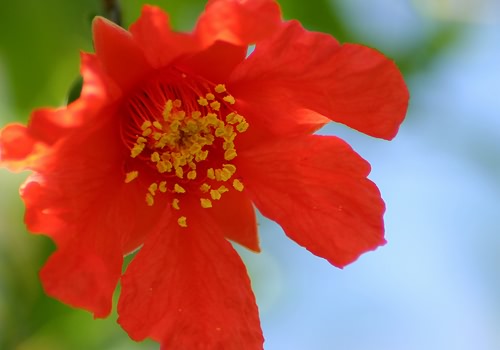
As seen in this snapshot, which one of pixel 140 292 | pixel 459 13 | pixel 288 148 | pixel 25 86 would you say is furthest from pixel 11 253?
pixel 459 13

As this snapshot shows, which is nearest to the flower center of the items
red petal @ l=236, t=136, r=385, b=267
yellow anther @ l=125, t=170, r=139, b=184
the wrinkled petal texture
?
yellow anther @ l=125, t=170, r=139, b=184

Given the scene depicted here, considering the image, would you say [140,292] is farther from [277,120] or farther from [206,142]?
[277,120]

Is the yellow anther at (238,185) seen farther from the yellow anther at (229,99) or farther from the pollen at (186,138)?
the yellow anther at (229,99)

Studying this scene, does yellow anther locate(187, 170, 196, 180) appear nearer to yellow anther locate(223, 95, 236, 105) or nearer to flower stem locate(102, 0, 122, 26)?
yellow anther locate(223, 95, 236, 105)

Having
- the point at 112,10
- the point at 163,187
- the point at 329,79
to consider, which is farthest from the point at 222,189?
the point at 112,10

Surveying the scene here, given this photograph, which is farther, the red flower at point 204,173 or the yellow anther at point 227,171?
the yellow anther at point 227,171

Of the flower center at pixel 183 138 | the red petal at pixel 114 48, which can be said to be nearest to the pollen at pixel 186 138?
the flower center at pixel 183 138

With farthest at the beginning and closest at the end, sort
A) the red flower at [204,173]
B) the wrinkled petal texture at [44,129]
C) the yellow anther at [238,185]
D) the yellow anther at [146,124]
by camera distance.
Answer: the yellow anther at [238,185]
the yellow anther at [146,124]
the red flower at [204,173]
the wrinkled petal texture at [44,129]

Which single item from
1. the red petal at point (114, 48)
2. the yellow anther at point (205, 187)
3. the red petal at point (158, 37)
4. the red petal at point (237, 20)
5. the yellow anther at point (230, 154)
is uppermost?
the red petal at point (237, 20)
